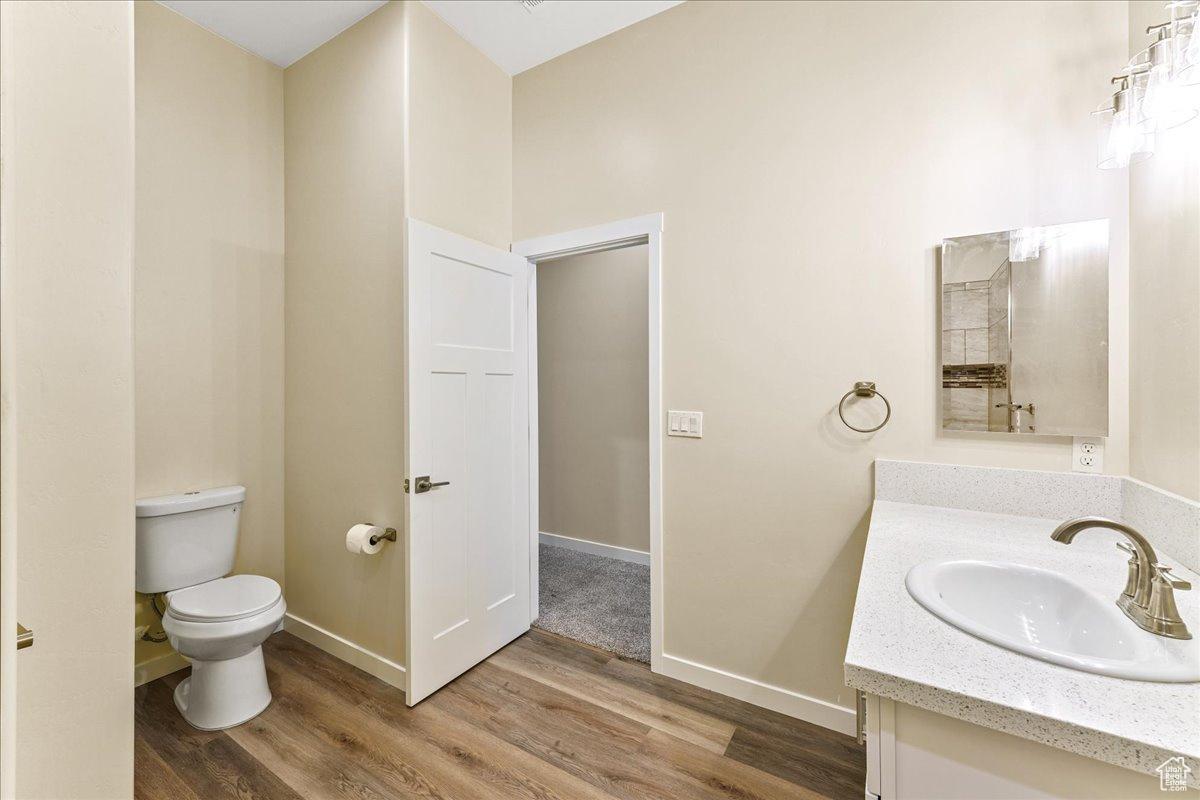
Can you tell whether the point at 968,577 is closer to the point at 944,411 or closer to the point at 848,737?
the point at 944,411

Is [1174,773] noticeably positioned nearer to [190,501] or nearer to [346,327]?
[346,327]

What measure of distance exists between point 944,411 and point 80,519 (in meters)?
2.22

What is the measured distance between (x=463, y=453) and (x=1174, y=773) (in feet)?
6.51

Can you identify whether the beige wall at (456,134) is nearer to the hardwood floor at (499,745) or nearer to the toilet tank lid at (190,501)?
the toilet tank lid at (190,501)

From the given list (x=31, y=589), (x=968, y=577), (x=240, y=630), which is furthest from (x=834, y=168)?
(x=240, y=630)

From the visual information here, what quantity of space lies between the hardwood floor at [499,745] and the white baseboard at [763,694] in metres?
0.03

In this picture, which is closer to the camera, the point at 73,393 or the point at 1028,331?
the point at 73,393

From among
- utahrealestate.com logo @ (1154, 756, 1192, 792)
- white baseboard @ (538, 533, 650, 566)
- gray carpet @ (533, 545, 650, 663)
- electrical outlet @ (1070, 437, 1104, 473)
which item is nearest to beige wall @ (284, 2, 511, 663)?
gray carpet @ (533, 545, 650, 663)

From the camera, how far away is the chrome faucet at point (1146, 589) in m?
0.80

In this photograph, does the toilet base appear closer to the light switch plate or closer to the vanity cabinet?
the light switch plate

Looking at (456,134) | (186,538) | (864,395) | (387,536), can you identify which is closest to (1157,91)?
(864,395)

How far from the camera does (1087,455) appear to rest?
4.58ft

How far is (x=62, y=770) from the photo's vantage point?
0.91 meters

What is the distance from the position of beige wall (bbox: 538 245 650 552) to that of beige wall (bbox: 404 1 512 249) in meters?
1.13
